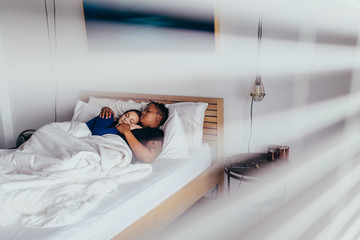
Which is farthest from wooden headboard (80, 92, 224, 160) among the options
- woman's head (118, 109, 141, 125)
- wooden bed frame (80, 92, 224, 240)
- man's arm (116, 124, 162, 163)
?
man's arm (116, 124, 162, 163)

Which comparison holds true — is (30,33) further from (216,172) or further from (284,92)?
(284,92)

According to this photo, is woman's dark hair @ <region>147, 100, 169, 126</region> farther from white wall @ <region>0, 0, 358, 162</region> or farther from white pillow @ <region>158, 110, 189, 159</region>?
white wall @ <region>0, 0, 358, 162</region>

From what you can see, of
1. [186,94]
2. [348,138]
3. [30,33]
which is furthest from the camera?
[30,33]

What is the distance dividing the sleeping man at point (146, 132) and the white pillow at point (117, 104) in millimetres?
244

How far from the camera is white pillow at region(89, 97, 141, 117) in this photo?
2.59 meters

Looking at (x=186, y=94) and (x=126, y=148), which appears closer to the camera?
(x=126, y=148)

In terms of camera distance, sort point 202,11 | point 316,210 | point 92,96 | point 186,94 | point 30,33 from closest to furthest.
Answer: point 316,210
point 202,11
point 186,94
point 92,96
point 30,33

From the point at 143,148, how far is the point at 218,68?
87 cm

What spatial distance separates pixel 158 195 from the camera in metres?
1.73

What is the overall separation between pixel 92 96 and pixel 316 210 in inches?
82.0

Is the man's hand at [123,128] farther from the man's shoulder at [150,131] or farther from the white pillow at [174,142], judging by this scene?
the white pillow at [174,142]

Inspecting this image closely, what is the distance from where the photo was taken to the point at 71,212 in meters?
1.33

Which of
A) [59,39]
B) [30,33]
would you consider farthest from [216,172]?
[30,33]

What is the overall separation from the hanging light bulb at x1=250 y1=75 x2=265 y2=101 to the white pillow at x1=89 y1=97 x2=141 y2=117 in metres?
0.94
